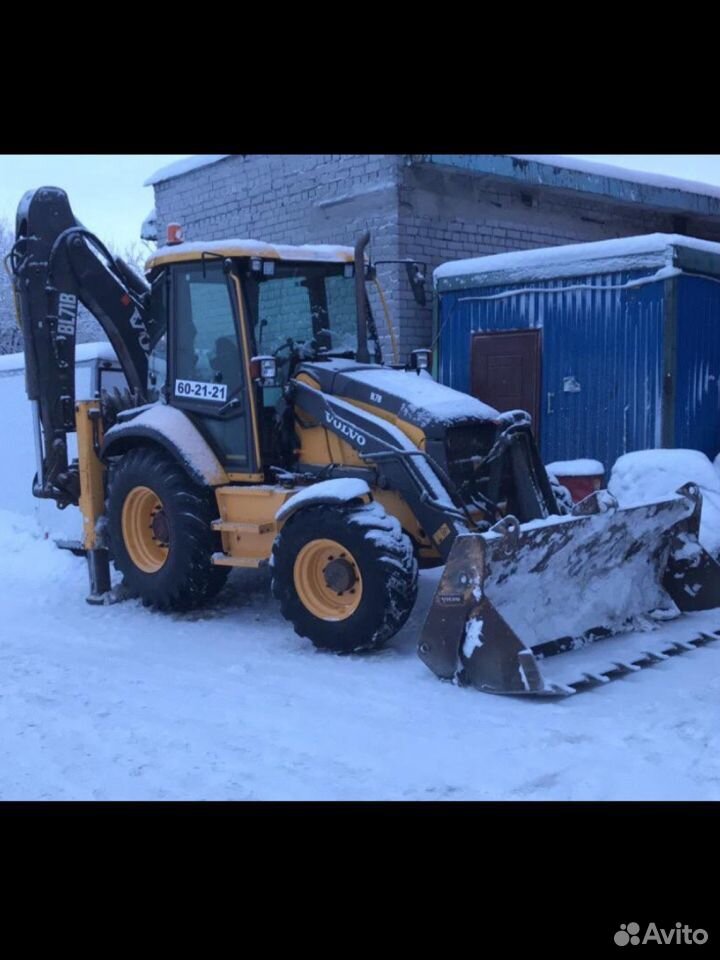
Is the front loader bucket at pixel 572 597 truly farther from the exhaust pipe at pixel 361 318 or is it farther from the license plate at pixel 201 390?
the license plate at pixel 201 390

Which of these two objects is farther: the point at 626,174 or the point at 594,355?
the point at 626,174

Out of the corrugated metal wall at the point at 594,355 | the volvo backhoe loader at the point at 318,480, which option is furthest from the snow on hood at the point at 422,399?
the corrugated metal wall at the point at 594,355

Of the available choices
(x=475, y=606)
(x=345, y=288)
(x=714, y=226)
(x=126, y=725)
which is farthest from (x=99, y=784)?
(x=714, y=226)

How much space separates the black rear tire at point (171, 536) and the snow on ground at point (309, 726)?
0.40m

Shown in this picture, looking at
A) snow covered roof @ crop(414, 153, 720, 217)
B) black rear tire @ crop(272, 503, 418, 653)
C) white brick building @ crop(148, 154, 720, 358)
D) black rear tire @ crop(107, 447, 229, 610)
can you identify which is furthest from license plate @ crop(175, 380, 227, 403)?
snow covered roof @ crop(414, 153, 720, 217)

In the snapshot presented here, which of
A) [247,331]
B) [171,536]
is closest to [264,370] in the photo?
[247,331]

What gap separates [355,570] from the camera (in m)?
6.05

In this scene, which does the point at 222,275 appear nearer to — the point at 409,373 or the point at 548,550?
the point at 409,373

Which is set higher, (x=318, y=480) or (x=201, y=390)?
(x=201, y=390)

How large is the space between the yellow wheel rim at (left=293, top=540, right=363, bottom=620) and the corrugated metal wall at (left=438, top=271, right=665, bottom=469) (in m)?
4.23

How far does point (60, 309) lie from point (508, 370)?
4436 mm

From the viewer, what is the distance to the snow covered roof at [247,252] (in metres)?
6.94

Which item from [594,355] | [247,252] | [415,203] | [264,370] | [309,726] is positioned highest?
[415,203]

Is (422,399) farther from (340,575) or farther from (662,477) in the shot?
(662,477)
